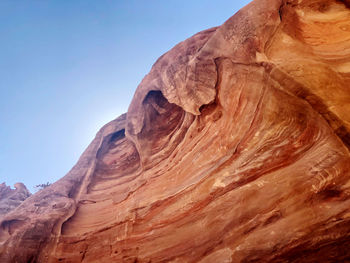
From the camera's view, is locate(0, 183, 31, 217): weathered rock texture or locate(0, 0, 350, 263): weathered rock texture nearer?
locate(0, 0, 350, 263): weathered rock texture

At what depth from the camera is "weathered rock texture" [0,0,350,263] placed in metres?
4.57

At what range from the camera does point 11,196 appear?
823 inches

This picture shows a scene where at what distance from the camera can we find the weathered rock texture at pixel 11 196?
18570mm

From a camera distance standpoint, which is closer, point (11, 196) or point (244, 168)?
point (244, 168)

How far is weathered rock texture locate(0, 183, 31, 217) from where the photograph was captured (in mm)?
18570

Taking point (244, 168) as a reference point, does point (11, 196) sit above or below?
above

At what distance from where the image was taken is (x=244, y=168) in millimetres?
5566

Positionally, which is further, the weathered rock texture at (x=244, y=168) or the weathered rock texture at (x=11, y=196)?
the weathered rock texture at (x=11, y=196)

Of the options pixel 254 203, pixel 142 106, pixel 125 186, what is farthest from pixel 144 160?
pixel 254 203

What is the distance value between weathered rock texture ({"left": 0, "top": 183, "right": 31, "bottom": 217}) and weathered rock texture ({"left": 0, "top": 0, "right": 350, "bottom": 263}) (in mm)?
12766

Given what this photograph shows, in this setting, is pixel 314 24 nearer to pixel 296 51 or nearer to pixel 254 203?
pixel 296 51

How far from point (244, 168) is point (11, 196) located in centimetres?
2590

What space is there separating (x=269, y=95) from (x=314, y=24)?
245 cm

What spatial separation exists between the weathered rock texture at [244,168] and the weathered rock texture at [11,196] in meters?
12.8
